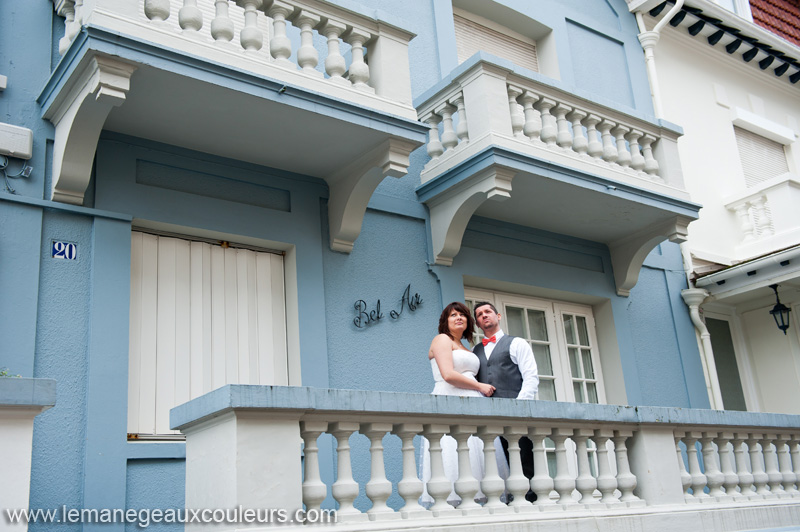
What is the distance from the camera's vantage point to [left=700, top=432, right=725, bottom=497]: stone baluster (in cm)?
555

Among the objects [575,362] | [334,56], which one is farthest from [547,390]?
[334,56]

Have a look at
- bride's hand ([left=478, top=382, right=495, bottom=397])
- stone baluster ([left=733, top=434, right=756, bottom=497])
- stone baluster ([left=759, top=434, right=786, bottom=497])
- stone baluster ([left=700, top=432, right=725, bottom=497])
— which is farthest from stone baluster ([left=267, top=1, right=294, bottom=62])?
stone baluster ([left=759, top=434, right=786, bottom=497])

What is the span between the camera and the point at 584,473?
4887 mm

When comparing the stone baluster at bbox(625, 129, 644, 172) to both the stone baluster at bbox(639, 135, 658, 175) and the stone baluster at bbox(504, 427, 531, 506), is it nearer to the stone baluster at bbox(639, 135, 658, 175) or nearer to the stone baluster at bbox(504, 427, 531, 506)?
the stone baluster at bbox(639, 135, 658, 175)

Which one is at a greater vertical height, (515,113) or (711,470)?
(515,113)

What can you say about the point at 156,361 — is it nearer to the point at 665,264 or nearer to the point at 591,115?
the point at 591,115

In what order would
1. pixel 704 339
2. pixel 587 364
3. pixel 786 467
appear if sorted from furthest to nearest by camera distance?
pixel 704 339
pixel 587 364
pixel 786 467

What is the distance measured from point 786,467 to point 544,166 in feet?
10.4

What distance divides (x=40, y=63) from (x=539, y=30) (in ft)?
19.3

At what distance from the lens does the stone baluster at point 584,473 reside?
482 centimetres

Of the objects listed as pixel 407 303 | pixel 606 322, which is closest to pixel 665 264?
pixel 606 322

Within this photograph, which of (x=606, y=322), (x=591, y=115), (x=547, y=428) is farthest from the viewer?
(x=606, y=322)

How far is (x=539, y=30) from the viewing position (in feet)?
32.9

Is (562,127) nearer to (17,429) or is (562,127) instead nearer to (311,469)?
(311,469)
